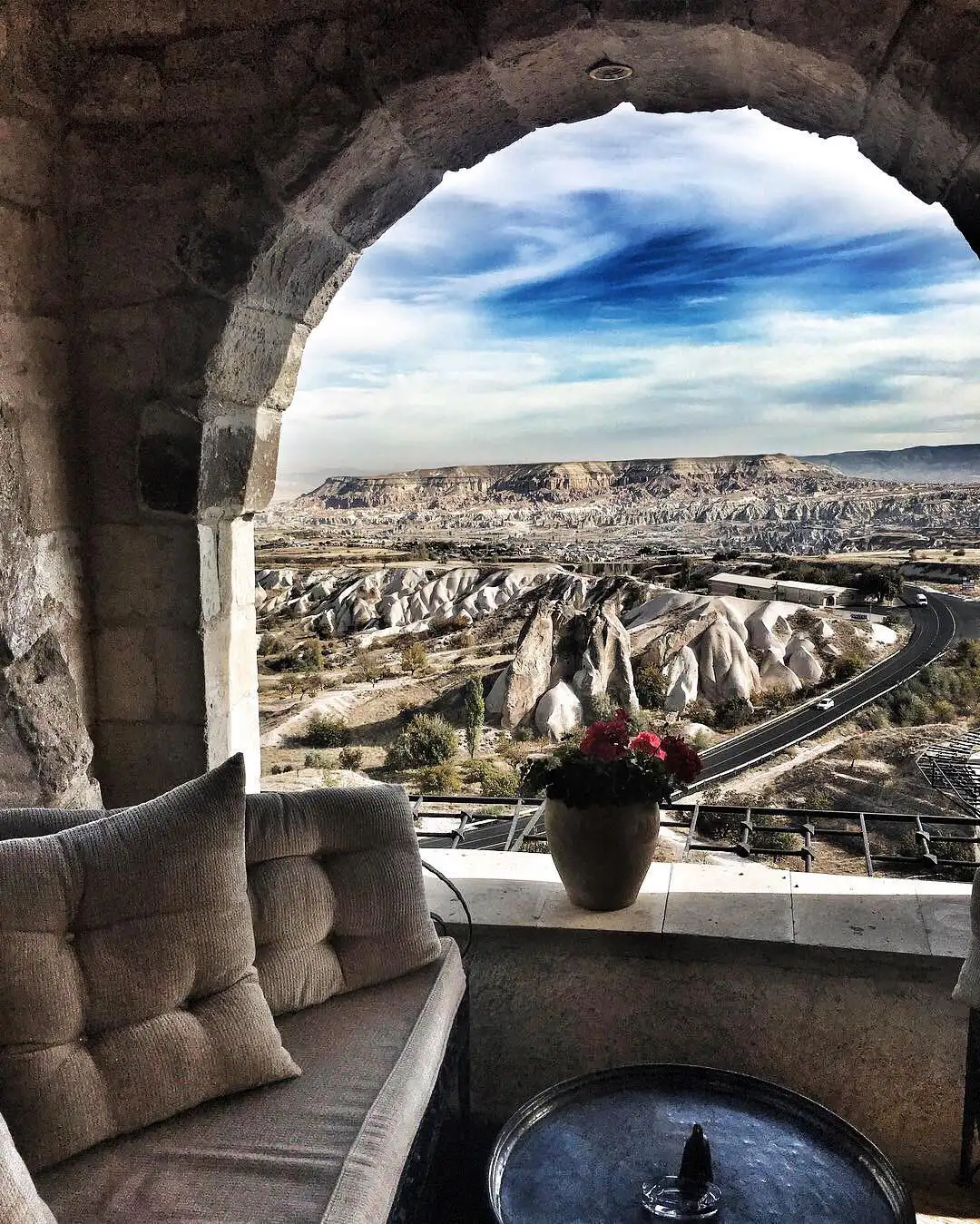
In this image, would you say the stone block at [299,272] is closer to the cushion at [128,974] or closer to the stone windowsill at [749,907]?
the cushion at [128,974]

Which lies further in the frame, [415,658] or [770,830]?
[415,658]

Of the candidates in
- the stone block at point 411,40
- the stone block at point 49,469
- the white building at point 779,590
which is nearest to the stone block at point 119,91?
the stone block at point 411,40

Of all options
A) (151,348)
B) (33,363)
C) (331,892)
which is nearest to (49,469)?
(33,363)

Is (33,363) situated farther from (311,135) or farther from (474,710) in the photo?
(474,710)

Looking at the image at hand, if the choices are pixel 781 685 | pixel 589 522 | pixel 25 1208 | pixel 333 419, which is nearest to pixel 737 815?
pixel 781 685

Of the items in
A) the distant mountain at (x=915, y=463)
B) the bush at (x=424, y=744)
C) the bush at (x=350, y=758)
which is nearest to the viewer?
the distant mountain at (x=915, y=463)

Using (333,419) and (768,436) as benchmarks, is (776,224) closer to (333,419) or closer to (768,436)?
(768,436)

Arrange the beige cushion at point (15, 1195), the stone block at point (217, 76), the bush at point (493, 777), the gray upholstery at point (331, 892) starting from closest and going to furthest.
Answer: the beige cushion at point (15, 1195), the gray upholstery at point (331, 892), the stone block at point (217, 76), the bush at point (493, 777)
